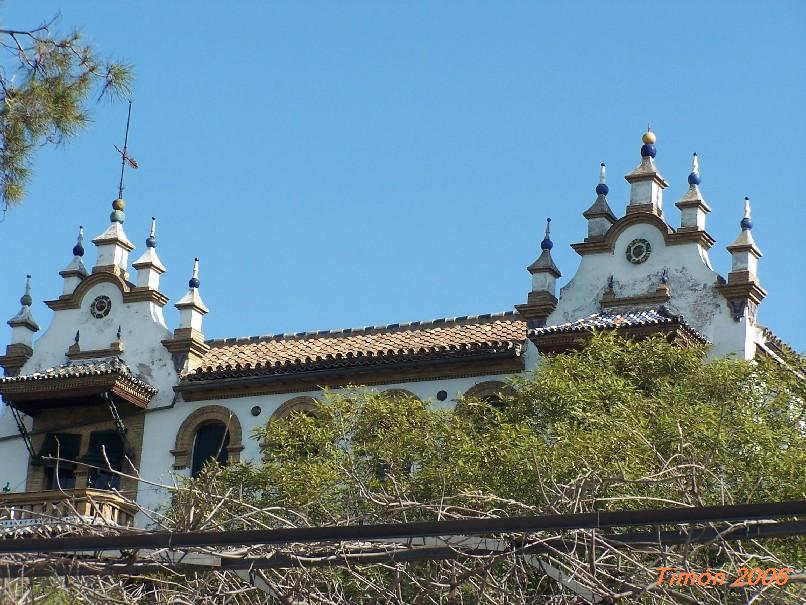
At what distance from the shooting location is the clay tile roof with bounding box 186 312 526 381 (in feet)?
105

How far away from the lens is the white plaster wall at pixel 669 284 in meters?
29.9

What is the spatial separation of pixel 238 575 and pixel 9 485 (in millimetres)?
20311

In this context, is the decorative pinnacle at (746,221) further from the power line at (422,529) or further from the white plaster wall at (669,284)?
the power line at (422,529)

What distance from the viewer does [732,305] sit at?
98.5 feet

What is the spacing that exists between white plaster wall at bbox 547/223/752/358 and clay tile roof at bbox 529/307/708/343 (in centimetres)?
40

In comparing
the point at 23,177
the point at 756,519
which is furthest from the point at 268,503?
the point at 756,519

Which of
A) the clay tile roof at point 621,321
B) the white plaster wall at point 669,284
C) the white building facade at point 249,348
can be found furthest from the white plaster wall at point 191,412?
the white plaster wall at point 669,284

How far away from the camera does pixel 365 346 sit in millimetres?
33188

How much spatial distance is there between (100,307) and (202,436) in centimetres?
367

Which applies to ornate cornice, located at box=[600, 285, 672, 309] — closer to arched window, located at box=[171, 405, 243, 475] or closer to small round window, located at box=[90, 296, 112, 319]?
arched window, located at box=[171, 405, 243, 475]

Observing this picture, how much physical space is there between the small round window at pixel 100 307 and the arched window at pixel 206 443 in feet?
11.0

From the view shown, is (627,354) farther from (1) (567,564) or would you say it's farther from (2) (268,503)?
(1) (567,564)

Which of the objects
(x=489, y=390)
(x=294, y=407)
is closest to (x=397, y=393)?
(x=489, y=390)

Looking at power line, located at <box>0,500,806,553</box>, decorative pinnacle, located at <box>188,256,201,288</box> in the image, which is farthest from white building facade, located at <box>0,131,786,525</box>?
power line, located at <box>0,500,806,553</box>
